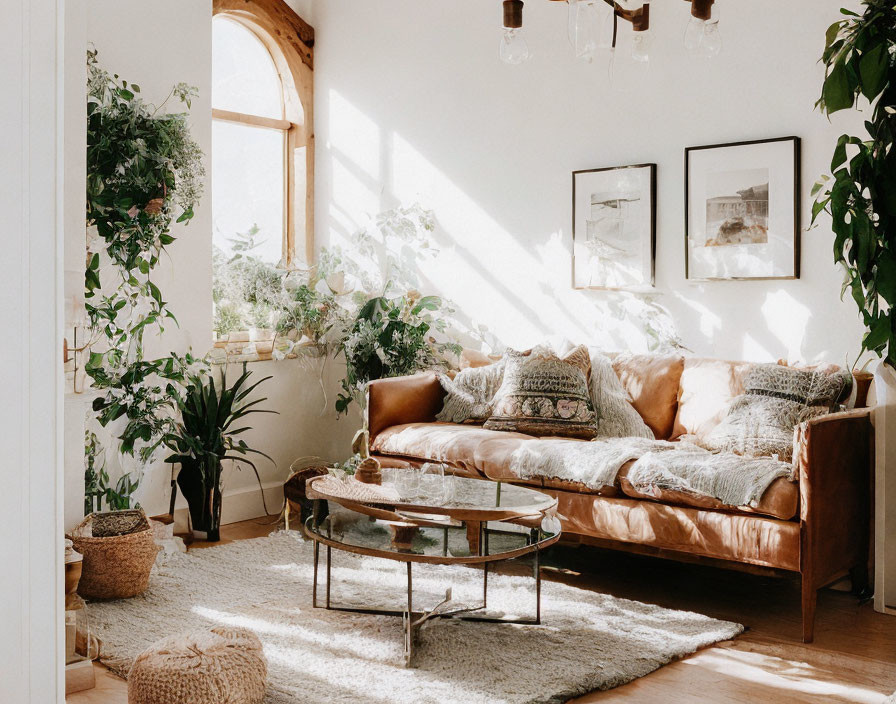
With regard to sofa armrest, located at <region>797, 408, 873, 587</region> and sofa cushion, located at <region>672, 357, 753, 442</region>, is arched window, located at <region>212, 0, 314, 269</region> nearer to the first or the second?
sofa cushion, located at <region>672, 357, 753, 442</region>

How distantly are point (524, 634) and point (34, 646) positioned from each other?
7.12 ft

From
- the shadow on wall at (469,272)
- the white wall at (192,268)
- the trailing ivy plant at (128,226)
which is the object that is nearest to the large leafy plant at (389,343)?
the shadow on wall at (469,272)

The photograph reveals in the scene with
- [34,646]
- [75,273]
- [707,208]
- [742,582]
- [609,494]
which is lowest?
[742,582]

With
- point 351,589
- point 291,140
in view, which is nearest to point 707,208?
point 351,589

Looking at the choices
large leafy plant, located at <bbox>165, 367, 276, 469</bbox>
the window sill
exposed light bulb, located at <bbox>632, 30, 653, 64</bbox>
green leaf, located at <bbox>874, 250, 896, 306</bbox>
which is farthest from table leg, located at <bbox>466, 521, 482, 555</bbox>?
the window sill

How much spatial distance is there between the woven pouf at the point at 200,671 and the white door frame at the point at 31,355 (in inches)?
51.4

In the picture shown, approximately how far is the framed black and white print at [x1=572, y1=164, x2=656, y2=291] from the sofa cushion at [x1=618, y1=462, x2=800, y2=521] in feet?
4.47

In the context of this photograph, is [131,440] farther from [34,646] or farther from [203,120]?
[34,646]

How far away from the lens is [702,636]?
9.55 ft

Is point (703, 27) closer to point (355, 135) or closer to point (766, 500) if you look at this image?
point (766, 500)

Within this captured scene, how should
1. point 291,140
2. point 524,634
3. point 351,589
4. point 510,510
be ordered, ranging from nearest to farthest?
point 510,510 → point 524,634 → point 351,589 → point 291,140

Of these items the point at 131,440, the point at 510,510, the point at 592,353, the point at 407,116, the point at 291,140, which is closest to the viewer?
the point at 510,510

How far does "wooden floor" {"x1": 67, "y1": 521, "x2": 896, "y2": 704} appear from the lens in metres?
2.51

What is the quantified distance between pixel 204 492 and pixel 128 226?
1.30m
